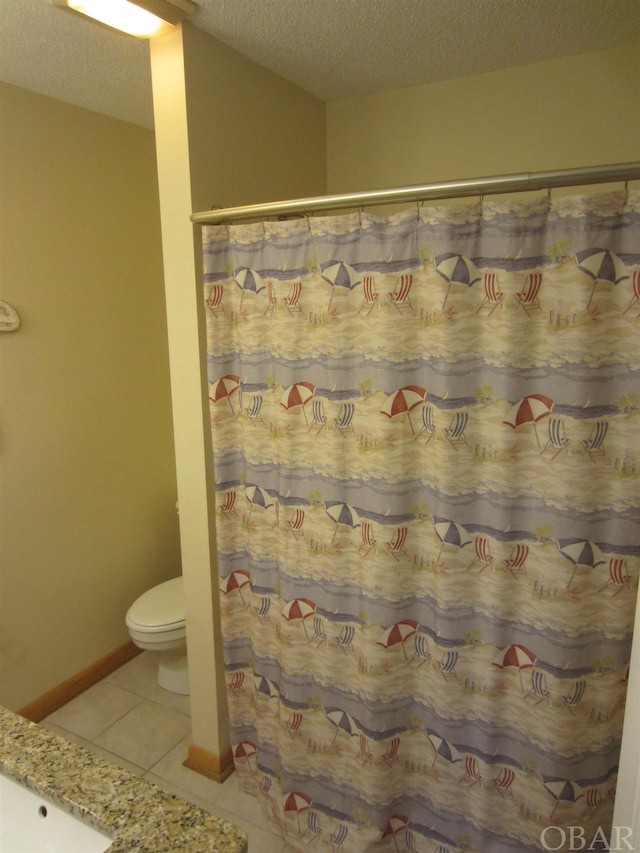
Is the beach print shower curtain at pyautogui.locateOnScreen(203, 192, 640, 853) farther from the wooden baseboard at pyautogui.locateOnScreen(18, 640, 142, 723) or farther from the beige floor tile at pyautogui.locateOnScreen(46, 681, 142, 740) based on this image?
the wooden baseboard at pyautogui.locateOnScreen(18, 640, 142, 723)

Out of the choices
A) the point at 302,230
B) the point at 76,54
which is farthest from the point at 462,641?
the point at 76,54

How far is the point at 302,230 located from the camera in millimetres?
1492

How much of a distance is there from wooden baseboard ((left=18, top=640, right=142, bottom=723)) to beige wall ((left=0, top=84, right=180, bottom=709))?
35 mm

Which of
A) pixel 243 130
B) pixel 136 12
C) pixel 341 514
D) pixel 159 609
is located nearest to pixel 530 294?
pixel 341 514

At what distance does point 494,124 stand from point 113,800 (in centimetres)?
220

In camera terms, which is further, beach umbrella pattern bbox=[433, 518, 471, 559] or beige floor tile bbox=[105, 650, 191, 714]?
beige floor tile bbox=[105, 650, 191, 714]

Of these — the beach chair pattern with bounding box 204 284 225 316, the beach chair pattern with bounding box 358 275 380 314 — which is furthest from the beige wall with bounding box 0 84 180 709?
the beach chair pattern with bounding box 358 275 380 314

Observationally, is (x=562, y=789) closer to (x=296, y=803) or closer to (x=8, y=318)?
(x=296, y=803)

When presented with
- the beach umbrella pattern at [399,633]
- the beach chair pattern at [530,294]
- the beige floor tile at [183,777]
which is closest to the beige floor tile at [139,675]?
the beige floor tile at [183,777]

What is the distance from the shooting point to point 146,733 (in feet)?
7.40

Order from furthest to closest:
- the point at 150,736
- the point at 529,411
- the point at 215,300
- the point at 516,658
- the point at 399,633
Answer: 1. the point at 150,736
2. the point at 215,300
3. the point at 399,633
4. the point at 516,658
5. the point at 529,411

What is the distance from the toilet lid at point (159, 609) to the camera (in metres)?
2.32

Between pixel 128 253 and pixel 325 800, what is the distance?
7.52ft

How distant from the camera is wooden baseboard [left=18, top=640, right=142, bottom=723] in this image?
2.32 meters
